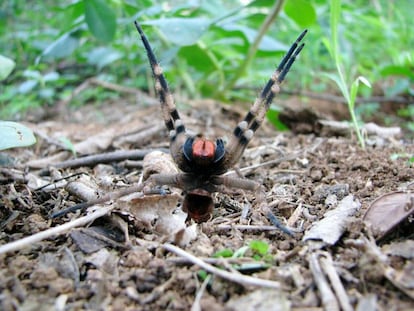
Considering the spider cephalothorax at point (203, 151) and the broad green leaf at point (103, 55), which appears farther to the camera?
the broad green leaf at point (103, 55)

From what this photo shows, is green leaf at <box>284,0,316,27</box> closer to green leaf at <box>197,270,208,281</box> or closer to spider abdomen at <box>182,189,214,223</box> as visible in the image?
spider abdomen at <box>182,189,214,223</box>

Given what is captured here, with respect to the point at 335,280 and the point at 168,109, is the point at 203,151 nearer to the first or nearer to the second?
the point at 168,109

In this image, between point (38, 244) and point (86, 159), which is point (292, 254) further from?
point (86, 159)

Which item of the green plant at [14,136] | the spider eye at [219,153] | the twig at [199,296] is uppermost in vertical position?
the green plant at [14,136]

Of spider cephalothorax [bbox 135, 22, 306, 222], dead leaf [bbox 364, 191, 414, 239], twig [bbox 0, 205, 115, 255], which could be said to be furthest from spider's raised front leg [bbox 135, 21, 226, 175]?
dead leaf [bbox 364, 191, 414, 239]

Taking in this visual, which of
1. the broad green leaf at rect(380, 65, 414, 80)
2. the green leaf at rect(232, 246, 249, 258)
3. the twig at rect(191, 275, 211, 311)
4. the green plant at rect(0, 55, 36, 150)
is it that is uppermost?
the green plant at rect(0, 55, 36, 150)

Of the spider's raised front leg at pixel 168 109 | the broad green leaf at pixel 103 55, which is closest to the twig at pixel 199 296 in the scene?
the spider's raised front leg at pixel 168 109

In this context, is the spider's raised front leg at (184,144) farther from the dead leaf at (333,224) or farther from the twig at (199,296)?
the twig at (199,296)
